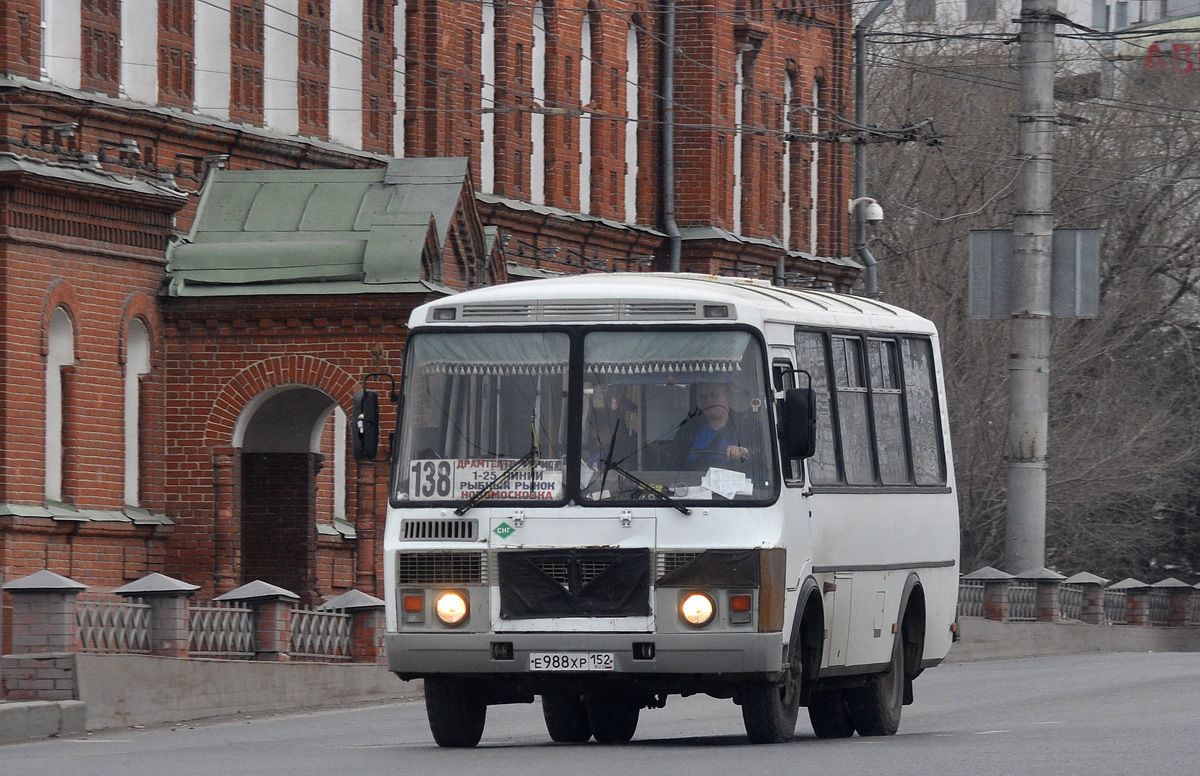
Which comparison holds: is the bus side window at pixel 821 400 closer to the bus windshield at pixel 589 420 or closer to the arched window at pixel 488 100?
the bus windshield at pixel 589 420

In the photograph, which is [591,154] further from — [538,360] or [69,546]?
[538,360]

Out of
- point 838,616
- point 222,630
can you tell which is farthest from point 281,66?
point 838,616

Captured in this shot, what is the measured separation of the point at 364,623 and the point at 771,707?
927 cm

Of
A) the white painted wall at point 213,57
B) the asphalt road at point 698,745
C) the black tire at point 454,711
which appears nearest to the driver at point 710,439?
the asphalt road at point 698,745

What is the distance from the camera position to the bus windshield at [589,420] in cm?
1412

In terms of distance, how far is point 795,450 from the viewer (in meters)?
14.0

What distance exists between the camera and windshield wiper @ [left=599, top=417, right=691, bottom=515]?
1401cm

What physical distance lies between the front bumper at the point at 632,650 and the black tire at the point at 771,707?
15.0 inches

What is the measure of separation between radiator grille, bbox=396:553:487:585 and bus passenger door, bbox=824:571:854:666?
7.02 feet

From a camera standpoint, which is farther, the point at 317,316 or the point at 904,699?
the point at 317,316

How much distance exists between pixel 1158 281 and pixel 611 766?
135 feet

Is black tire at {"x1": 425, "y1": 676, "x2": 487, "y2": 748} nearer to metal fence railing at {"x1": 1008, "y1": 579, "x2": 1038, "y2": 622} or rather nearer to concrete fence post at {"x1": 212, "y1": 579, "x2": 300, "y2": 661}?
concrete fence post at {"x1": 212, "y1": 579, "x2": 300, "y2": 661}

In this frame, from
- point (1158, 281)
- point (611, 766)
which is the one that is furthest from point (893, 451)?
point (1158, 281)

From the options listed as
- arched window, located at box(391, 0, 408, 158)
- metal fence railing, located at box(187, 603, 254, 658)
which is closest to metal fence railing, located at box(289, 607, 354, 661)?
metal fence railing, located at box(187, 603, 254, 658)
